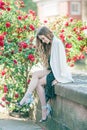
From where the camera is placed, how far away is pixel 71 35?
838 cm

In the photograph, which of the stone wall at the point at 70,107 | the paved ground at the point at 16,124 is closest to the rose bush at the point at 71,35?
the paved ground at the point at 16,124

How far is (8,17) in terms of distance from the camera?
25.7ft

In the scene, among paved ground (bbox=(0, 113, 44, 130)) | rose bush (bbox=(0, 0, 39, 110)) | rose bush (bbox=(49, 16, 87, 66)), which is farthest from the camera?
rose bush (bbox=(49, 16, 87, 66))

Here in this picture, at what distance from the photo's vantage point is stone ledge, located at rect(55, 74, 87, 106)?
5.13m

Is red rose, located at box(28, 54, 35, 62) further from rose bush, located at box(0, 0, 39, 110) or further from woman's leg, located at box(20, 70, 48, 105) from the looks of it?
woman's leg, located at box(20, 70, 48, 105)

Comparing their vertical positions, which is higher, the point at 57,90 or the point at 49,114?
the point at 57,90

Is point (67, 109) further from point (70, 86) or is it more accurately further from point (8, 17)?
point (8, 17)

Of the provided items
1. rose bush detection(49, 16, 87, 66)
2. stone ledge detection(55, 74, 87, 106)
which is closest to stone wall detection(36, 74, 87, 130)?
stone ledge detection(55, 74, 87, 106)

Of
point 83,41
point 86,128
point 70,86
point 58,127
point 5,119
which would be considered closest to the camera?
point 86,128

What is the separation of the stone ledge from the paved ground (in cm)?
90

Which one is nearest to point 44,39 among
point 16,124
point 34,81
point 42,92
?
point 34,81

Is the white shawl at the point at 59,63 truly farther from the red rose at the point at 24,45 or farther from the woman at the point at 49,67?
the red rose at the point at 24,45

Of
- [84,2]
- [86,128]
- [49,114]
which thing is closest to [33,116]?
[49,114]

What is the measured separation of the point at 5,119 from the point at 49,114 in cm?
112
